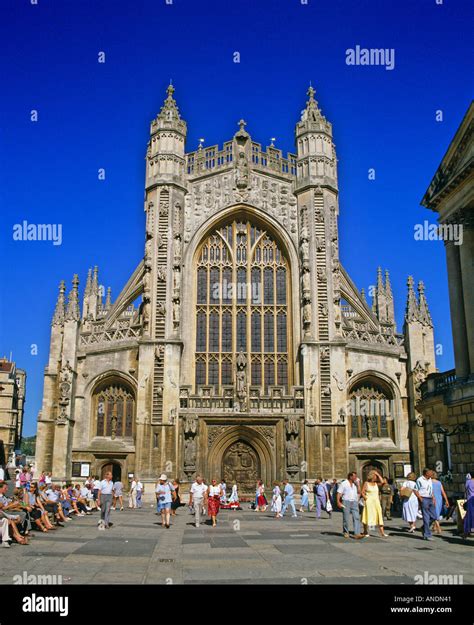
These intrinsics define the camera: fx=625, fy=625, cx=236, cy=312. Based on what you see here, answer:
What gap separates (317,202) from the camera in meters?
34.3

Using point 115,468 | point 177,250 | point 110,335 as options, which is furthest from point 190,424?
point 177,250

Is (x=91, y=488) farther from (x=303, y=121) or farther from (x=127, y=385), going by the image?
(x=303, y=121)

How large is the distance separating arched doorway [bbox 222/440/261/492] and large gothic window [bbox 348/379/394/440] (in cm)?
555

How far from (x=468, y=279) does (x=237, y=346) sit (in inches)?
585

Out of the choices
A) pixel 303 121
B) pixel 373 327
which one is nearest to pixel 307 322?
pixel 373 327

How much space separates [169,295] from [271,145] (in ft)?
37.8

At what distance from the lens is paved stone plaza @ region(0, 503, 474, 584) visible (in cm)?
920

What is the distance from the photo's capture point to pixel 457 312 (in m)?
21.9

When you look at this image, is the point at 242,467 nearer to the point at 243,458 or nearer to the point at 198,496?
the point at 243,458

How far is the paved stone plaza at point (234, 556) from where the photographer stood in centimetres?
920

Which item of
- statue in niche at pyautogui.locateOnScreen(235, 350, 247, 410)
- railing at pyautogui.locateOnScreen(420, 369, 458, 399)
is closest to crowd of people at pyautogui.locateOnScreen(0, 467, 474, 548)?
railing at pyautogui.locateOnScreen(420, 369, 458, 399)

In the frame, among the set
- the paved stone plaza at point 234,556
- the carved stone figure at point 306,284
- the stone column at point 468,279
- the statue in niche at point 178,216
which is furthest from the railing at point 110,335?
the stone column at point 468,279

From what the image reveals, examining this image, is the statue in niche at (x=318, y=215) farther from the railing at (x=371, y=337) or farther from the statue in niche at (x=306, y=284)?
the railing at (x=371, y=337)

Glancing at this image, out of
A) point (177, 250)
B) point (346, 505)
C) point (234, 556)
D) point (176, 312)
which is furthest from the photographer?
point (177, 250)
